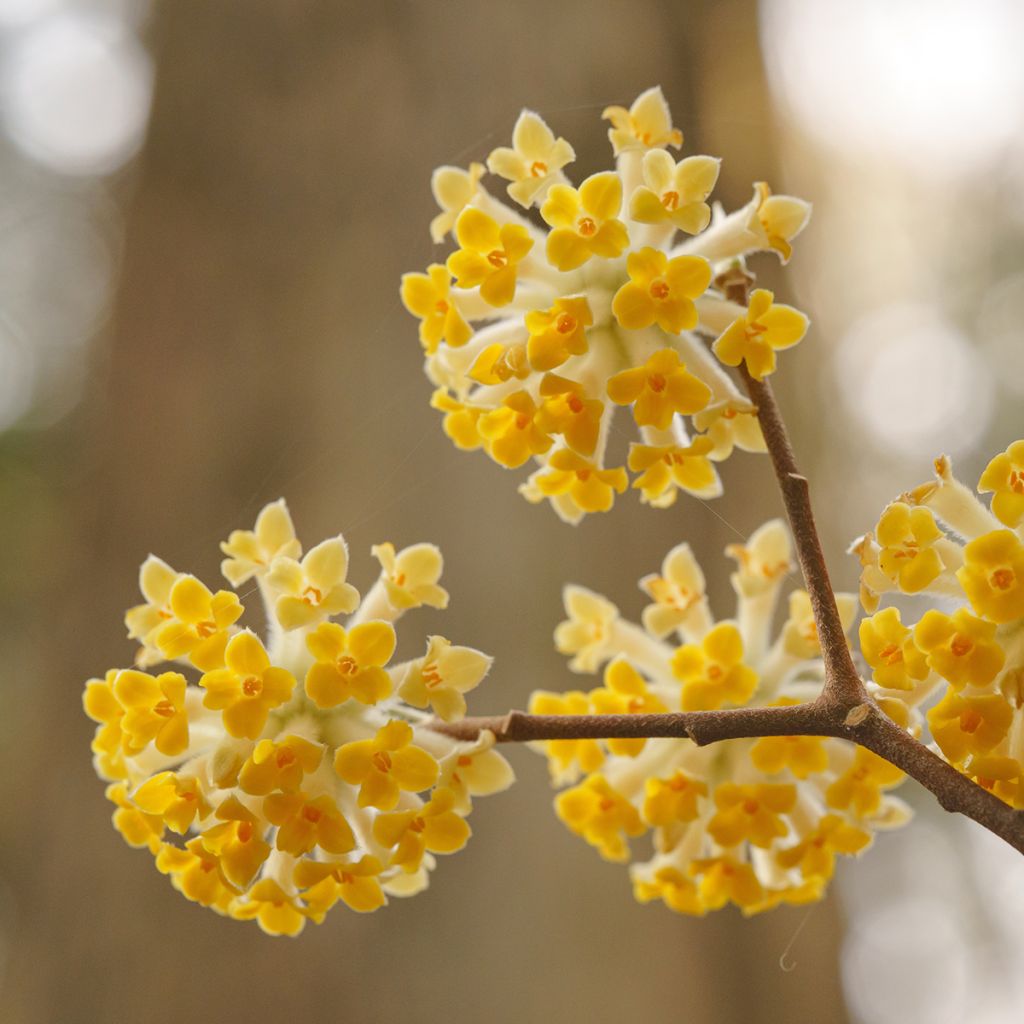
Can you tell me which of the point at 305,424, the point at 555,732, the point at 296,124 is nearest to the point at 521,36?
the point at 296,124

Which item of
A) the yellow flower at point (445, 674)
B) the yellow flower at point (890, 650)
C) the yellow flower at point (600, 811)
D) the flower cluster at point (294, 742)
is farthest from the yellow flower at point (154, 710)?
the yellow flower at point (890, 650)

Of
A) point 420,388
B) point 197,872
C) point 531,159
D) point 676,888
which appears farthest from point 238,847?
point 420,388

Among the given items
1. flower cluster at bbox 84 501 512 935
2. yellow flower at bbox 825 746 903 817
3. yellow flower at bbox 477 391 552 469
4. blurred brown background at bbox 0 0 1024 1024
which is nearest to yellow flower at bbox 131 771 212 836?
flower cluster at bbox 84 501 512 935

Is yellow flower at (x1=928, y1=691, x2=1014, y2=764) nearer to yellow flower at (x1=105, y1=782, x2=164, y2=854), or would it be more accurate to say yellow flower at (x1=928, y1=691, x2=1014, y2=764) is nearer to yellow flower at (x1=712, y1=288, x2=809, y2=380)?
yellow flower at (x1=712, y1=288, x2=809, y2=380)

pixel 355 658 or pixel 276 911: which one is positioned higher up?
pixel 355 658

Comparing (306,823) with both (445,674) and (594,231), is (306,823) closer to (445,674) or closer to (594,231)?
(445,674)

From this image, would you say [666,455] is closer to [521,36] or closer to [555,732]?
[555,732]
